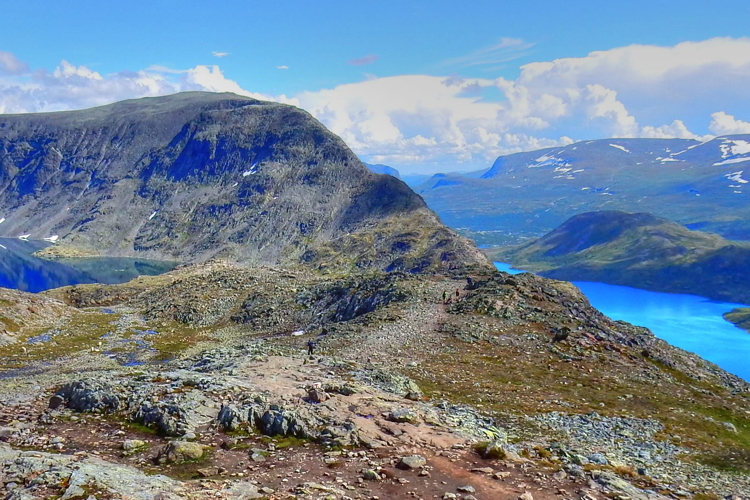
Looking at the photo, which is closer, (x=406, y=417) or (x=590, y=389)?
(x=406, y=417)

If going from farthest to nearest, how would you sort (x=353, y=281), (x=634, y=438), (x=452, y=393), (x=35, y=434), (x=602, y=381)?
1. (x=353, y=281)
2. (x=602, y=381)
3. (x=452, y=393)
4. (x=634, y=438)
5. (x=35, y=434)

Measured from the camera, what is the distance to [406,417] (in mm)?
28375

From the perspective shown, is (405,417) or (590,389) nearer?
(405,417)

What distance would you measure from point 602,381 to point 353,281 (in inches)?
1950

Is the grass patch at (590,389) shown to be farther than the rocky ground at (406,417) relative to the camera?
Yes

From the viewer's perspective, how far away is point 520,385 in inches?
1647

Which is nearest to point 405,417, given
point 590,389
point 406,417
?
point 406,417

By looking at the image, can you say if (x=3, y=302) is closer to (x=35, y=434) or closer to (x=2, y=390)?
(x=2, y=390)

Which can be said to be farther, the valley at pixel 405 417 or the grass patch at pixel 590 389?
the grass patch at pixel 590 389

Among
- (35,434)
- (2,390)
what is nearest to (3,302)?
(2,390)

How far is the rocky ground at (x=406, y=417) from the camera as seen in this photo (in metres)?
21.0

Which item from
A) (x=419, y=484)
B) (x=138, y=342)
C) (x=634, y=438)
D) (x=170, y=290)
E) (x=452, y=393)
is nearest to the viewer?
(x=419, y=484)

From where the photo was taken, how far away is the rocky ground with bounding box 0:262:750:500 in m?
21.0

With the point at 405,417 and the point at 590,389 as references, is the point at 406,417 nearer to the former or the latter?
the point at 405,417
